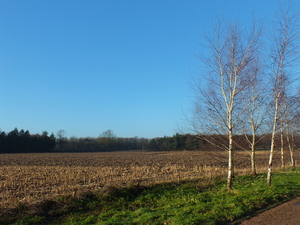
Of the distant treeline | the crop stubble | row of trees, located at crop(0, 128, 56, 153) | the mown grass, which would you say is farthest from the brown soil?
row of trees, located at crop(0, 128, 56, 153)

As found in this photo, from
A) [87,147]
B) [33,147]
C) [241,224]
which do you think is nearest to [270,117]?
[241,224]

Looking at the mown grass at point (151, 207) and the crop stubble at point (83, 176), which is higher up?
the mown grass at point (151, 207)

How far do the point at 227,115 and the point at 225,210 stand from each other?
14.5 feet

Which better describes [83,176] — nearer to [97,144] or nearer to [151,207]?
[151,207]

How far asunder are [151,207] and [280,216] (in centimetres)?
392

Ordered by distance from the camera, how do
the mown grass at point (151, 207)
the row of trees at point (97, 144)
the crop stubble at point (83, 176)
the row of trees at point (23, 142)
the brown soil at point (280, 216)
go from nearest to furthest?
the brown soil at point (280, 216)
the mown grass at point (151, 207)
the crop stubble at point (83, 176)
the row of trees at point (23, 142)
the row of trees at point (97, 144)

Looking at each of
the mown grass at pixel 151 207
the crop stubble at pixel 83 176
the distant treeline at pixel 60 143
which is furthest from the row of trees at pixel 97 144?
the mown grass at pixel 151 207

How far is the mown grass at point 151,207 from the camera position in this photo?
7.33 meters

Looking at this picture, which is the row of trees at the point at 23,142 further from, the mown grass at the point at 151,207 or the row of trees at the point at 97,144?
the mown grass at the point at 151,207

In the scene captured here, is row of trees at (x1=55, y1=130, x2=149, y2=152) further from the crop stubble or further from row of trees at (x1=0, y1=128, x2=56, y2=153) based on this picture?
the crop stubble

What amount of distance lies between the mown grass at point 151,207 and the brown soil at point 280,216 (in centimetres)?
33

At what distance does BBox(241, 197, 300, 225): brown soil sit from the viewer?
6676mm

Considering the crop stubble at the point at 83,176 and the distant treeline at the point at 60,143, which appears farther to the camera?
the distant treeline at the point at 60,143

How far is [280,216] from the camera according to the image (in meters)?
7.25
